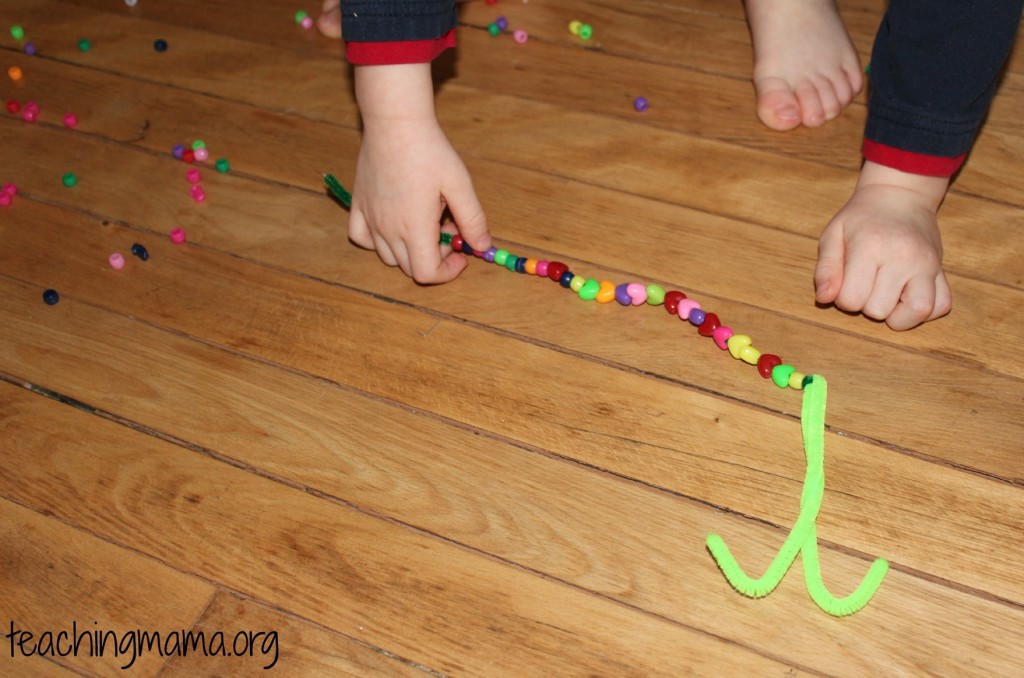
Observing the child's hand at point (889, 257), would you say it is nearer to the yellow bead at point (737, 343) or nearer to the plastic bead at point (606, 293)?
the yellow bead at point (737, 343)

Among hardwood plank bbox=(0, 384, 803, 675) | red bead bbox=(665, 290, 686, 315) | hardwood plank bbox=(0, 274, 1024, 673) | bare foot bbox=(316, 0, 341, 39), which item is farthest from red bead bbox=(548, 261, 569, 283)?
bare foot bbox=(316, 0, 341, 39)

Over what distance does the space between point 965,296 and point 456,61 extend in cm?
76

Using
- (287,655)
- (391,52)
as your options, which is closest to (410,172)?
(391,52)

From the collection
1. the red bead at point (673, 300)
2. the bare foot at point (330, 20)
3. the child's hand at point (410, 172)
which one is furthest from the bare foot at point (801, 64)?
the bare foot at point (330, 20)

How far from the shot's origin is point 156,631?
2.80 feet

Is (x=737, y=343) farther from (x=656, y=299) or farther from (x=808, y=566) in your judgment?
(x=808, y=566)

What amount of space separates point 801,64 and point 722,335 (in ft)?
1.59

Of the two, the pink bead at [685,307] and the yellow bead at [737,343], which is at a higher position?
the pink bead at [685,307]

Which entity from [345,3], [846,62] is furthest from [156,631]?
[846,62]

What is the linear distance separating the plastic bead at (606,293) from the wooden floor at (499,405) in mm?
10

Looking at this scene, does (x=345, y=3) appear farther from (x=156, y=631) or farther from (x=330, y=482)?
(x=156, y=631)

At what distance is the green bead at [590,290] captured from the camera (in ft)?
3.53

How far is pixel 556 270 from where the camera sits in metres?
1.09

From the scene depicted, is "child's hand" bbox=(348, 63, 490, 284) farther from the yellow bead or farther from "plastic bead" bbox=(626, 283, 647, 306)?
the yellow bead
